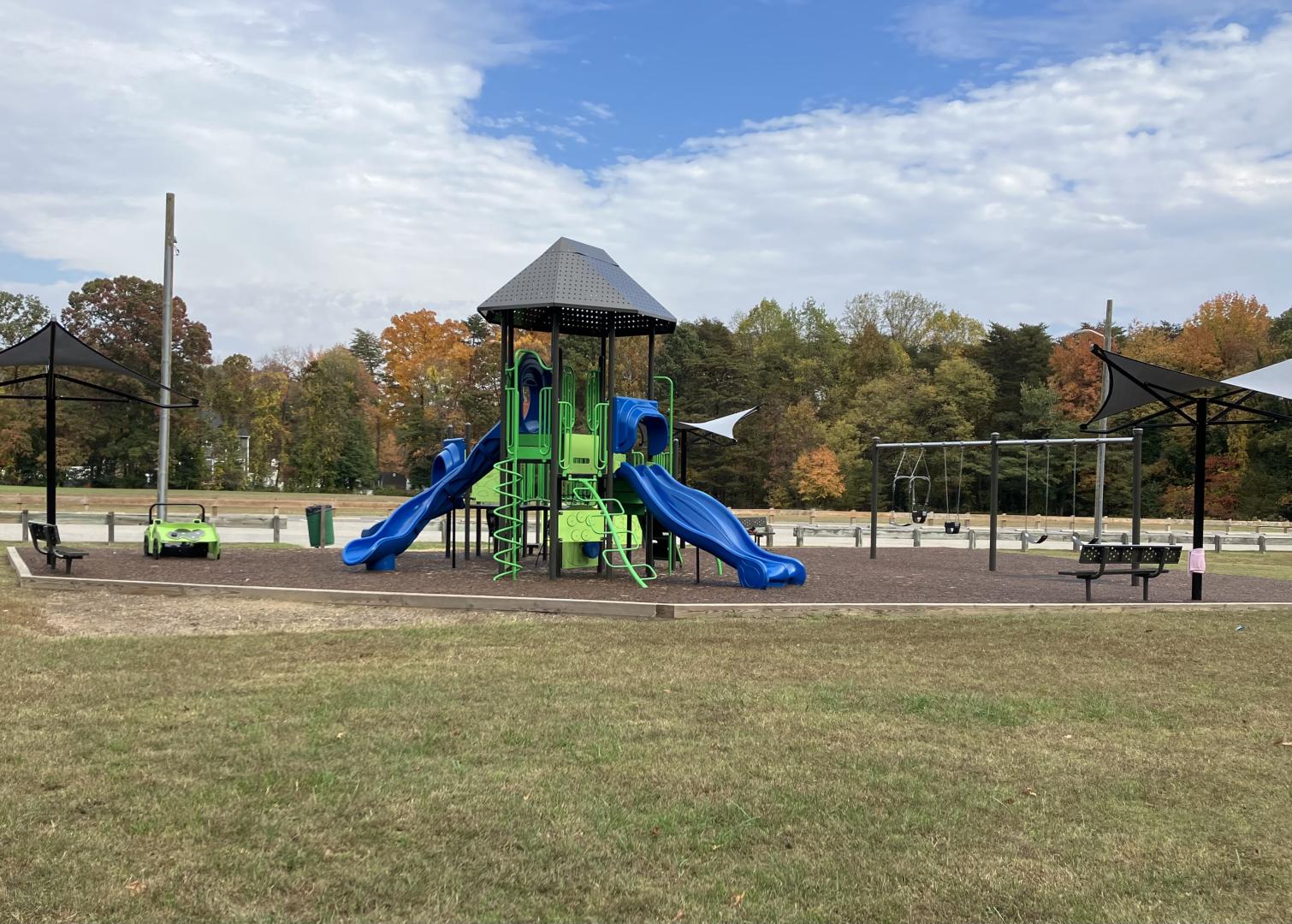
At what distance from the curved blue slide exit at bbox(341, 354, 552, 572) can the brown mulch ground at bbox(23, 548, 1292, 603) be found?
13.9 inches

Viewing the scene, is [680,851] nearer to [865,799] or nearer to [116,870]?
[865,799]

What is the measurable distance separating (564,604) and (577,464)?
406 centimetres

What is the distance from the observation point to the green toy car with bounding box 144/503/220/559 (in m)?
18.6

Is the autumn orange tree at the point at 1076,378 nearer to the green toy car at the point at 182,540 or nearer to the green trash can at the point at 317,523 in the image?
the green trash can at the point at 317,523

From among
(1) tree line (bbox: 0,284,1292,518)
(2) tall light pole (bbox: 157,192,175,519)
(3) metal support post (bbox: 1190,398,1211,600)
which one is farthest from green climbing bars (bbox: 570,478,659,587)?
(1) tree line (bbox: 0,284,1292,518)

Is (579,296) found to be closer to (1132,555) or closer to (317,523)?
(1132,555)

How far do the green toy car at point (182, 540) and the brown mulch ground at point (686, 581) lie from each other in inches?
11.6

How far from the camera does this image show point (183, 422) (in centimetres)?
5822

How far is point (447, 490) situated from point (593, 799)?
11740 mm

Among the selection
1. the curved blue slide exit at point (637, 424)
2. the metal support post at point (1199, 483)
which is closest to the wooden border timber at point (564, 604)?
the metal support post at point (1199, 483)

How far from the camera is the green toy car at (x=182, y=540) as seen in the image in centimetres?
1858

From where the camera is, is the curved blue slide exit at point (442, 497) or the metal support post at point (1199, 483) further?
the curved blue slide exit at point (442, 497)

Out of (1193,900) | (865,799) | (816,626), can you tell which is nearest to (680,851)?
(865,799)

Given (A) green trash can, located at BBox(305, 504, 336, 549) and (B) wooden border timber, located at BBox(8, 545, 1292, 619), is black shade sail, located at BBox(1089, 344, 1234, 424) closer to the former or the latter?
(B) wooden border timber, located at BBox(8, 545, 1292, 619)
